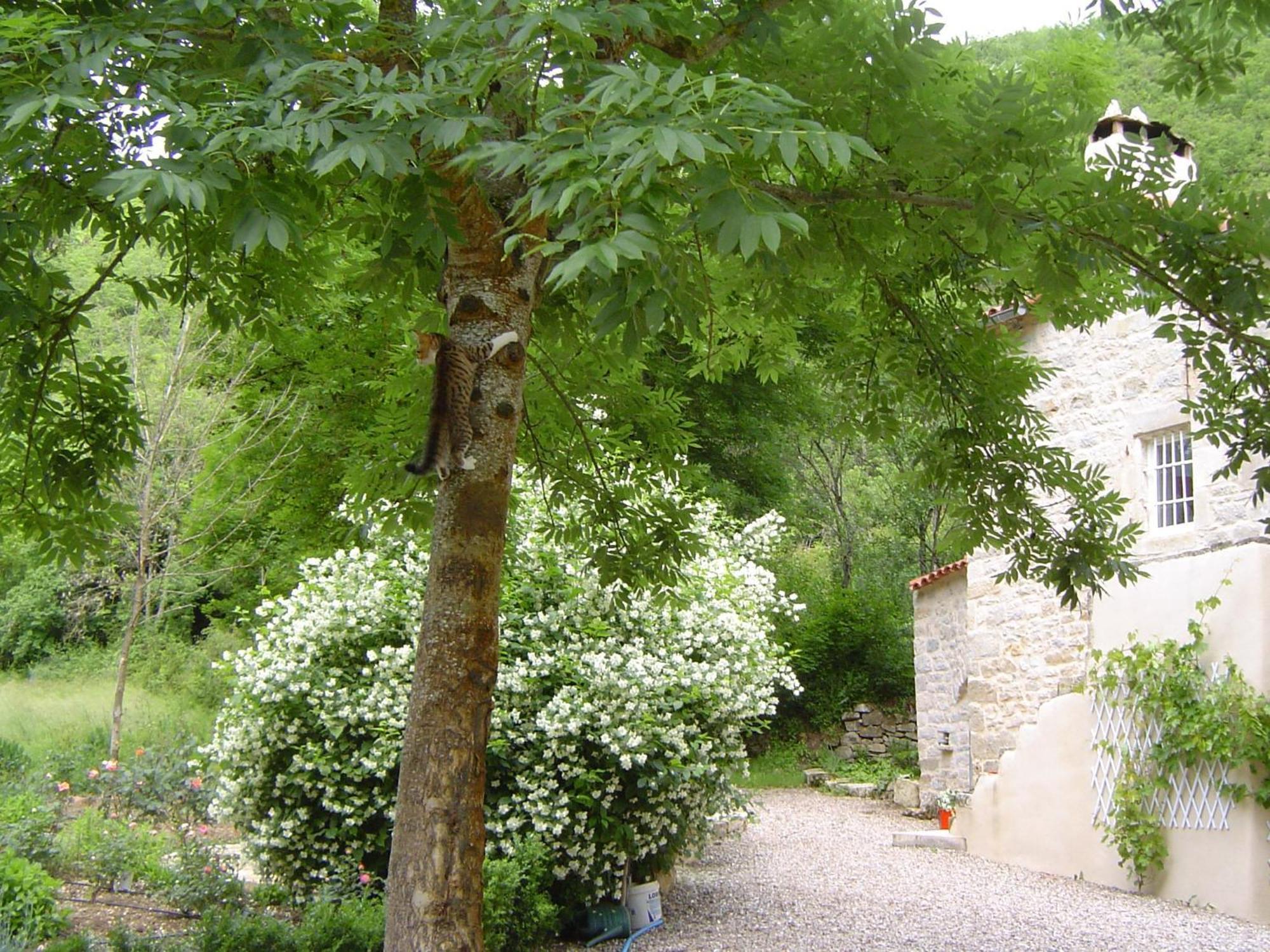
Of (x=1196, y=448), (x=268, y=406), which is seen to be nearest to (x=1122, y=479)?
(x=1196, y=448)

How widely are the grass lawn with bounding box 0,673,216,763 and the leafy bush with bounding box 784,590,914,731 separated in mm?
9649

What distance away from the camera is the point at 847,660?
63.1 feet

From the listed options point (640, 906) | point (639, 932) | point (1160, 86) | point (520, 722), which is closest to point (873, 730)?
point (640, 906)

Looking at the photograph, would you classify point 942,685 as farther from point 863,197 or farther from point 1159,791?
point 863,197

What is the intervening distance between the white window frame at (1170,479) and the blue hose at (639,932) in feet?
18.0

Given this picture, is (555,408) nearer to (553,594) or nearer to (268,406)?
(553,594)

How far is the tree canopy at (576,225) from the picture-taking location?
9.26 feet

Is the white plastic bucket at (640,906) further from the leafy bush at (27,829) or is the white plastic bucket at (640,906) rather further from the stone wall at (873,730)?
the stone wall at (873,730)

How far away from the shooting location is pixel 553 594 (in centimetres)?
742

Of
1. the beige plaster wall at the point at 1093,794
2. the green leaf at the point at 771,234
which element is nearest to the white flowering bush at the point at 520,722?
the beige plaster wall at the point at 1093,794

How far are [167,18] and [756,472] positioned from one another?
13.6 m

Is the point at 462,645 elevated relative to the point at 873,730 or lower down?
elevated

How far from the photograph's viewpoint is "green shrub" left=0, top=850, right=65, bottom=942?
5324 mm

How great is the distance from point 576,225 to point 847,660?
17.6m
